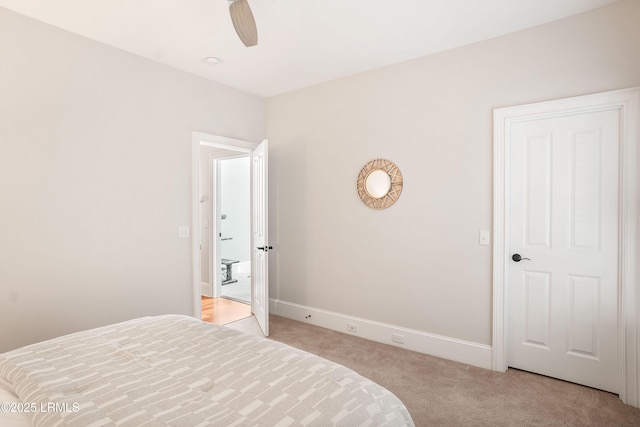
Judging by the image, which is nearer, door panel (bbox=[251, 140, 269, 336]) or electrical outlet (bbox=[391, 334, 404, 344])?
electrical outlet (bbox=[391, 334, 404, 344])

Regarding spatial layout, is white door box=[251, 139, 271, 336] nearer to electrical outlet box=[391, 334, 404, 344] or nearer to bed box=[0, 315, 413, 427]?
electrical outlet box=[391, 334, 404, 344]

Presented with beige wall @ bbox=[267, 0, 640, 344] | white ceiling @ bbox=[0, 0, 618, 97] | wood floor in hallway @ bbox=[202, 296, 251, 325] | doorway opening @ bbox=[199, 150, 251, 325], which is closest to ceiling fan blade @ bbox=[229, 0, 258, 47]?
white ceiling @ bbox=[0, 0, 618, 97]

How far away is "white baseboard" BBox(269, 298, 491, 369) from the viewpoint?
9.07 ft

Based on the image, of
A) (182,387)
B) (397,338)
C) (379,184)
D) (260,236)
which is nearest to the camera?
(182,387)

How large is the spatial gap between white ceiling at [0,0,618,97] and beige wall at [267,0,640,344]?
21cm

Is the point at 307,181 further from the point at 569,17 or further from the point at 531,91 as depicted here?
the point at 569,17

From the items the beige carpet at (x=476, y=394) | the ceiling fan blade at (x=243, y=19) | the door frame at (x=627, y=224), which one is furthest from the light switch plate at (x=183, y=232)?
the door frame at (x=627, y=224)

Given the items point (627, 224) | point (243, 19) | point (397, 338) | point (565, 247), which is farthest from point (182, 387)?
point (627, 224)

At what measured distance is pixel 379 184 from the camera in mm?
3258

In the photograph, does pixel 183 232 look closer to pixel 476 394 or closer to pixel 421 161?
pixel 421 161

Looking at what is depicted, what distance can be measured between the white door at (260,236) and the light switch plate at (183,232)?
75cm

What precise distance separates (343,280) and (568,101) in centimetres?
248

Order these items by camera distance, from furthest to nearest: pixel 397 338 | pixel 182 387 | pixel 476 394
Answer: pixel 397 338 → pixel 476 394 → pixel 182 387

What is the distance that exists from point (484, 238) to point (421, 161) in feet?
2.84
